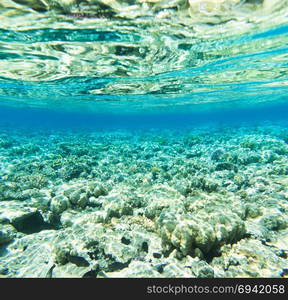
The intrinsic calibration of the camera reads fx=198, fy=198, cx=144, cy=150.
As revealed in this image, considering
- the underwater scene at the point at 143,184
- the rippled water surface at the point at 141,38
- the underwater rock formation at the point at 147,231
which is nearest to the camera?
the underwater rock formation at the point at 147,231

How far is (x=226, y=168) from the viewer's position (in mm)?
12078

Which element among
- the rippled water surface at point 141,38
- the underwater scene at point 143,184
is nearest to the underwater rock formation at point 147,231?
the underwater scene at point 143,184

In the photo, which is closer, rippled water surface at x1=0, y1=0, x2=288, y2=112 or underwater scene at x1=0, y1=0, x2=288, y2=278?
underwater scene at x1=0, y1=0, x2=288, y2=278

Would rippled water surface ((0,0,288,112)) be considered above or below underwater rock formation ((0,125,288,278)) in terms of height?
above

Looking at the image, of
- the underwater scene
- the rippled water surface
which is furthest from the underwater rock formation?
the rippled water surface

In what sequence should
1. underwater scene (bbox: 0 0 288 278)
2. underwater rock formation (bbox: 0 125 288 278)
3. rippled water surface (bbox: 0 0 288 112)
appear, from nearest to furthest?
underwater rock formation (bbox: 0 125 288 278) < underwater scene (bbox: 0 0 288 278) < rippled water surface (bbox: 0 0 288 112)

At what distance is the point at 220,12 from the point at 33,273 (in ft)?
32.9

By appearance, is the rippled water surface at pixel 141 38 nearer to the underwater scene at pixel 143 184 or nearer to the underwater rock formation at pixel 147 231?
the underwater scene at pixel 143 184

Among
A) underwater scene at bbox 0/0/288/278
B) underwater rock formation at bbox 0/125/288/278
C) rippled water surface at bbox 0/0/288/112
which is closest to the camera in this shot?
underwater rock formation at bbox 0/125/288/278

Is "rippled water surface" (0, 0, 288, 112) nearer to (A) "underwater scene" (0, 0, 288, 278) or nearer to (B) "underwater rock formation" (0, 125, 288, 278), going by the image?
(A) "underwater scene" (0, 0, 288, 278)

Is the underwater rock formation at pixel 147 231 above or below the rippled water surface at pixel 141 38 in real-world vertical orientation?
below

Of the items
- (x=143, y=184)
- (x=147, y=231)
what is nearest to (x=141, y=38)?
(x=143, y=184)
